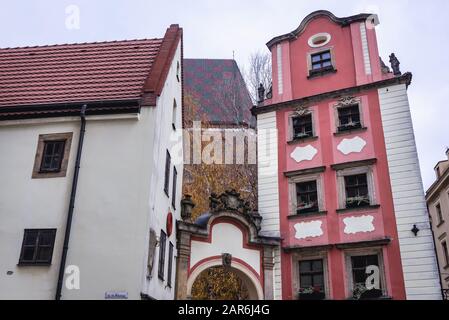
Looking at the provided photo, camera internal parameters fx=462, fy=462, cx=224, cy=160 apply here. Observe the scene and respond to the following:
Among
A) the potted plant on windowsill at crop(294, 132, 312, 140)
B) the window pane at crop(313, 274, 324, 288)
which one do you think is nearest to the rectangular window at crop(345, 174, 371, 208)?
the potted plant on windowsill at crop(294, 132, 312, 140)

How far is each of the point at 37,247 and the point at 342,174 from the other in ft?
37.7

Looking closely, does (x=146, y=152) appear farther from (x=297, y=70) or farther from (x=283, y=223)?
(x=297, y=70)

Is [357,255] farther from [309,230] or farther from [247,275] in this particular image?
[247,275]

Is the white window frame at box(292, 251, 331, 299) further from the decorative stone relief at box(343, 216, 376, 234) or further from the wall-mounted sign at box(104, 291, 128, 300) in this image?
the wall-mounted sign at box(104, 291, 128, 300)

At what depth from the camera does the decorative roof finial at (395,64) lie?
63.4 feet

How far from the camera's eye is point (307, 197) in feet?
62.2

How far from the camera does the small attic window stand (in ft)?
71.1

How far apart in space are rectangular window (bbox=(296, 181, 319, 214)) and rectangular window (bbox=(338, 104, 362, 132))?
2.70 m

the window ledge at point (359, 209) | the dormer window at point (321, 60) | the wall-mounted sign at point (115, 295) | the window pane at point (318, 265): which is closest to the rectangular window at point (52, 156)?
the wall-mounted sign at point (115, 295)

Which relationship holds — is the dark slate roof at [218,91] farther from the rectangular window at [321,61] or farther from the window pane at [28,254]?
the window pane at [28,254]

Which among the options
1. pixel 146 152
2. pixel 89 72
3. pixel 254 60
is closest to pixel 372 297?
pixel 146 152

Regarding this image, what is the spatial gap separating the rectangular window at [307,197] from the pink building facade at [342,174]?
42 mm

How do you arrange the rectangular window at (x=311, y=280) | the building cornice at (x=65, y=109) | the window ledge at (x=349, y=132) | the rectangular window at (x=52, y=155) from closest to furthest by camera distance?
the rectangular window at (x=52, y=155), the building cornice at (x=65, y=109), the rectangular window at (x=311, y=280), the window ledge at (x=349, y=132)

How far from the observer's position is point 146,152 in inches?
567
